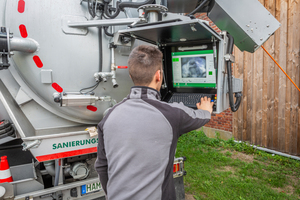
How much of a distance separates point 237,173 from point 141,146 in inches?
128

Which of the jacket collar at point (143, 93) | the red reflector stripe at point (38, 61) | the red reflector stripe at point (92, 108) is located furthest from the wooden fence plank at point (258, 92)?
the red reflector stripe at point (38, 61)

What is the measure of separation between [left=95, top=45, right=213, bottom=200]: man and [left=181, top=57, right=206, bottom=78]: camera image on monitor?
1244mm

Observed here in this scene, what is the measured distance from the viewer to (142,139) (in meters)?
1.26

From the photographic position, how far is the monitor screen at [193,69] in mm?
2549

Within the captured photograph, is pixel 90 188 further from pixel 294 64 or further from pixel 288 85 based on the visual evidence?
pixel 294 64

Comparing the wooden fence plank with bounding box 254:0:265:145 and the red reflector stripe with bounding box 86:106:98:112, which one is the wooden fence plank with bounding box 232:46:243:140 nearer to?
the wooden fence plank with bounding box 254:0:265:145

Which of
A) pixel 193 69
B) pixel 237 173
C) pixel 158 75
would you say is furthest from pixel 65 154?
pixel 237 173

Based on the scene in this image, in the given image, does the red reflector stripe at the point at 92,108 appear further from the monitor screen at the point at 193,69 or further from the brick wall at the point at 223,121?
the brick wall at the point at 223,121

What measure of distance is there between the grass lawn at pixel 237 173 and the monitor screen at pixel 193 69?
1.68 metres

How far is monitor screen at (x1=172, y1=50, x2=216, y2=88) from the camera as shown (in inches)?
100

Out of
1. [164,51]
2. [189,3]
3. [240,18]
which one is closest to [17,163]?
[164,51]

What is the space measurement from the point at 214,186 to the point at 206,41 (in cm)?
225

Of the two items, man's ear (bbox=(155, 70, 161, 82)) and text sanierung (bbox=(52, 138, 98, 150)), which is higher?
man's ear (bbox=(155, 70, 161, 82))

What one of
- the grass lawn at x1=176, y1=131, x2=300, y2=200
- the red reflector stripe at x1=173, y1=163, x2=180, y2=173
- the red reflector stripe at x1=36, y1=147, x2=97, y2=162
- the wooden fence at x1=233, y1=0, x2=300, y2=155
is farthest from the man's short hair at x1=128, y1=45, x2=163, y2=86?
the wooden fence at x1=233, y1=0, x2=300, y2=155
